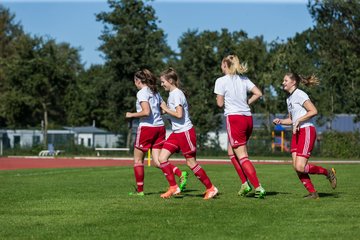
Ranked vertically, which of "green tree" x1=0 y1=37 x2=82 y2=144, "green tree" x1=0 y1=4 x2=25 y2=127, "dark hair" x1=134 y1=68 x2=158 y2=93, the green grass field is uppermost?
"green tree" x1=0 y1=4 x2=25 y2=127

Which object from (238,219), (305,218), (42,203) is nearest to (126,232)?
(238,219)

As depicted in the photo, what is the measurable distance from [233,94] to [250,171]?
1203 mm

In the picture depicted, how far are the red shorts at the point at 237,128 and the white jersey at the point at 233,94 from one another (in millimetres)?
82

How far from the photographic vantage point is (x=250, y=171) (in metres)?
11.5

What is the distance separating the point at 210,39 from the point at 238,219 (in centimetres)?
5963

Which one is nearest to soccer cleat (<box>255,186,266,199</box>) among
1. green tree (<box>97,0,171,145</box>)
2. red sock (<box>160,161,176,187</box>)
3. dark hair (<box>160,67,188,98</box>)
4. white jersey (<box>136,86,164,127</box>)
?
red sock (<box>160,161,176,187</box>)

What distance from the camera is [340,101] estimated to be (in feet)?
201

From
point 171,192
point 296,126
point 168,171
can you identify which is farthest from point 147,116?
point 296,126

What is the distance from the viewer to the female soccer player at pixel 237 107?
38.0ft

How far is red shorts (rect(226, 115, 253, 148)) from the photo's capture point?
38.0ft

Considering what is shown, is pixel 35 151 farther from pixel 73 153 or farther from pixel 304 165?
pixel 304 165

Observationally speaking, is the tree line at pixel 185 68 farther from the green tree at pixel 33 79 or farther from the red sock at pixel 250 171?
the red sock at pixel 250 171

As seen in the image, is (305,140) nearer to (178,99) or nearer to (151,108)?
(178,99)

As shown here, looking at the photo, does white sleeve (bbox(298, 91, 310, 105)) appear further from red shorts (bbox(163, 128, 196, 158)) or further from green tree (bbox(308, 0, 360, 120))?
green tree (bbox(308, 0, 360, 120))
